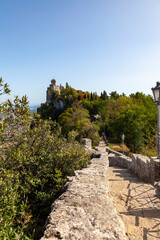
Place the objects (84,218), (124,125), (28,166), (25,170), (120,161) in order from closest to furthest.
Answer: (84,218)
(25,170)
(28,166)
(120,161)
(124,125)

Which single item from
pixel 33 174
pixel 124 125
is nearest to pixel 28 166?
pixel 33 174

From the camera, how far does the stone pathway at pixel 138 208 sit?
307cm

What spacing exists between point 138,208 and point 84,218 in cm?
277

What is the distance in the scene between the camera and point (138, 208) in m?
4.11

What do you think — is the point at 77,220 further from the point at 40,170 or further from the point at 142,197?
the point at 142,197

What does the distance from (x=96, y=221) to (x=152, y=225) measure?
2159 millimetres

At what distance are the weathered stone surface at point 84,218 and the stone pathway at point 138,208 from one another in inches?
43.8

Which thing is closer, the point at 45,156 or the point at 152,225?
the point at 152,225

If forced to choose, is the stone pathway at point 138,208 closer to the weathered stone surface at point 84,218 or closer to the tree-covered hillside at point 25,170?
the weathered stone surface at point 84,218

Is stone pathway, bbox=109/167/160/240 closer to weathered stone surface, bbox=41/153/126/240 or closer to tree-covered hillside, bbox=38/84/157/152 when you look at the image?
weathered stone surface, bbox=41/153/126/240

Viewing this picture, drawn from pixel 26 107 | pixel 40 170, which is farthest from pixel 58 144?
pixel 26 107

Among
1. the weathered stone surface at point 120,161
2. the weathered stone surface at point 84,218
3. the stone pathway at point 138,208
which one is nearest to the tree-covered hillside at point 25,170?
the weathered stone surface at point 84,218

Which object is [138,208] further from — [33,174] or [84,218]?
[33,174]

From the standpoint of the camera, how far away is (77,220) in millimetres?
2012
